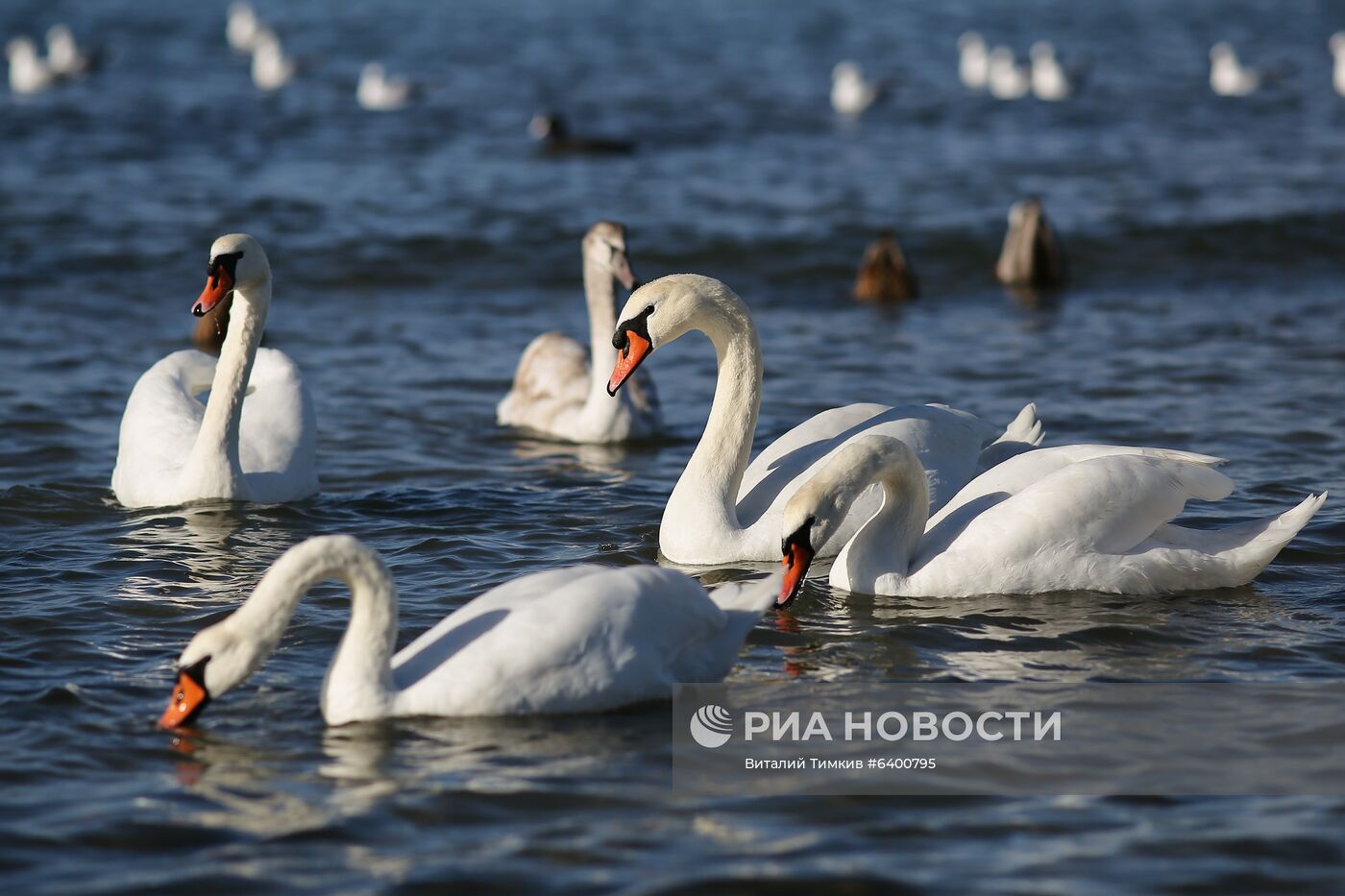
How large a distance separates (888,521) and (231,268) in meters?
3.39

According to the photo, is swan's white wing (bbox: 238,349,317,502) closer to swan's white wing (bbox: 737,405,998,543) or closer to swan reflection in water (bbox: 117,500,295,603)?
swan reflection in water (bbox: 117,500,295,603)

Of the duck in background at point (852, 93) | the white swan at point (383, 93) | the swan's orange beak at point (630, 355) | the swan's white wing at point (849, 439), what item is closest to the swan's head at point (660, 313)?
the swan's orange beak at point (630, 355)

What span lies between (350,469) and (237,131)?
14.8m

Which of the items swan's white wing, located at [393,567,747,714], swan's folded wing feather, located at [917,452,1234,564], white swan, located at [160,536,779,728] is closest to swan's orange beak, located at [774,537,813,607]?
swan's folded wing feather, located at [917,452,1234,564]

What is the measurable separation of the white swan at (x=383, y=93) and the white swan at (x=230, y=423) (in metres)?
18.2

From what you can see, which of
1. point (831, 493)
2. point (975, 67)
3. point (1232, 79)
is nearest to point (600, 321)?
point (831, 493)

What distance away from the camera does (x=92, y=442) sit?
10312 mm

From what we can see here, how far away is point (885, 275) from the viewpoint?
14.8 metres

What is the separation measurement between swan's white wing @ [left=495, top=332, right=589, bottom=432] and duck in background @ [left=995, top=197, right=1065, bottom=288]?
5.04 metres

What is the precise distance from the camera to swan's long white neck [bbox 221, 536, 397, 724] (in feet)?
18.7

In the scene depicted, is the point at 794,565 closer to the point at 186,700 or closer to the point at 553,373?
the point at 186,700

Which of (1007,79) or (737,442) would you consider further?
(1007,79)

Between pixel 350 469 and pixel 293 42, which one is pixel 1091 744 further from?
pixel 293 42

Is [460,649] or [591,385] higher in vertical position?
[591,385]
